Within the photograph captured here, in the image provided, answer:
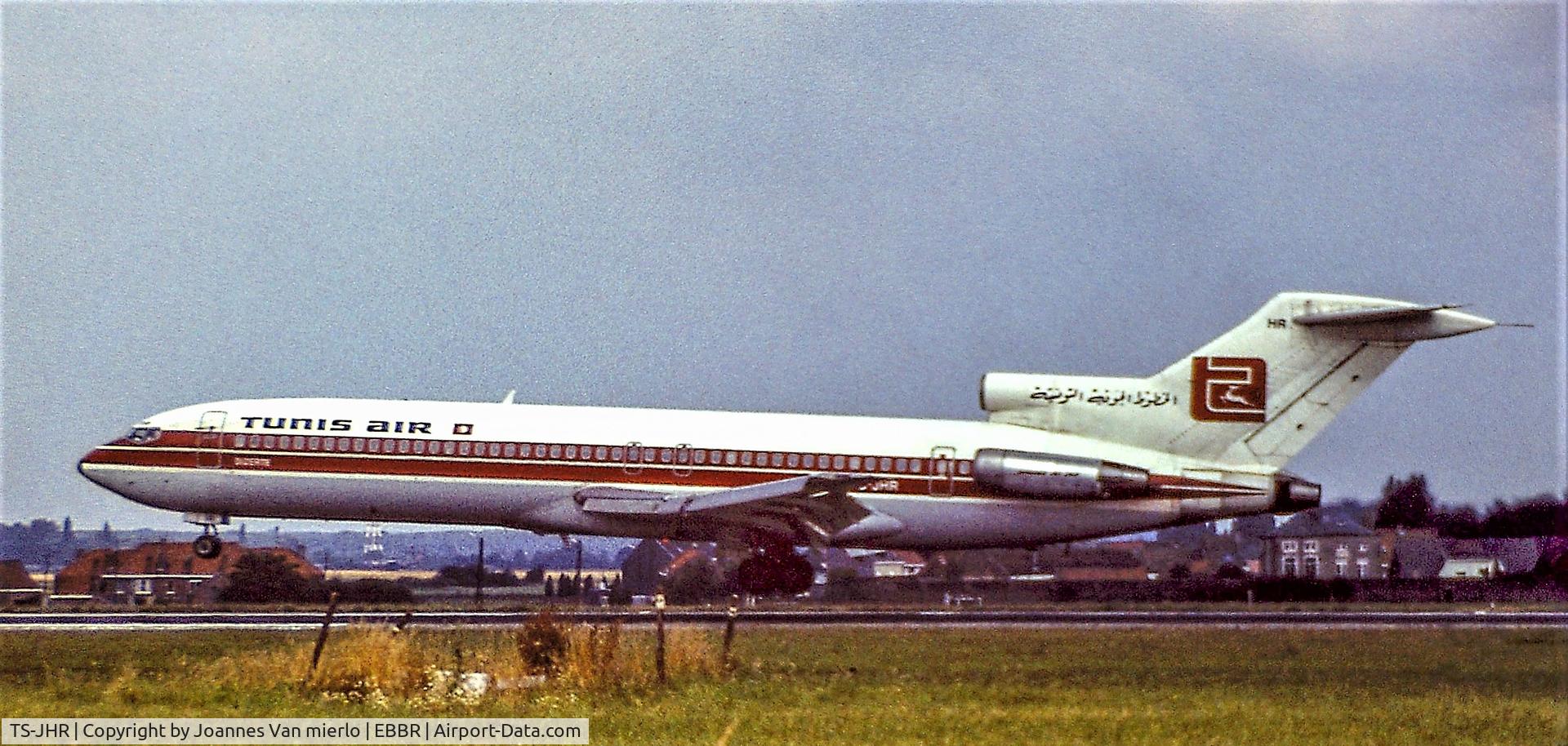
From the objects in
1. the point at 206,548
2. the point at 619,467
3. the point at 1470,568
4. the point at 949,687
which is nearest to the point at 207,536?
the point at 206,548

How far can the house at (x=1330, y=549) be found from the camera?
3797cm

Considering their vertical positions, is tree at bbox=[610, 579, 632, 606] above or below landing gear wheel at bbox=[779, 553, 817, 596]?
below

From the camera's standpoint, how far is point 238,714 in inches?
731

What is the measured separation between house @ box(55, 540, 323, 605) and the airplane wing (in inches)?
263

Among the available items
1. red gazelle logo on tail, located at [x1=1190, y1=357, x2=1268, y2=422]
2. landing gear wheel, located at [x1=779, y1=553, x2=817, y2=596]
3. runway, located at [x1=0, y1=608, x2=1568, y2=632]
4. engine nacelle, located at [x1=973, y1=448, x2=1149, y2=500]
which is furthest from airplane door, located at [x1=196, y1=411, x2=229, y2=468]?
red gazelle logo on tail, located at [x1=1190, y1=357, x2=1268, y2=422]

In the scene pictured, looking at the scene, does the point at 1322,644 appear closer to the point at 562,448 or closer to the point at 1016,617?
the point at 1016,617

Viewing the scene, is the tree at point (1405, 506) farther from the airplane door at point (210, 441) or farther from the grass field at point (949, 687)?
the airplane door at point (210, 441)

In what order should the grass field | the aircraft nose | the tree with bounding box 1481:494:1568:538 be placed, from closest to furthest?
the grass field, the tree with bounding box 1481:494:1568:538, the aircraft nose

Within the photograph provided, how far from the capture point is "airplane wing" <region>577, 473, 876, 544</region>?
108 feet

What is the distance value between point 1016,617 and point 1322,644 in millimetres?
8209

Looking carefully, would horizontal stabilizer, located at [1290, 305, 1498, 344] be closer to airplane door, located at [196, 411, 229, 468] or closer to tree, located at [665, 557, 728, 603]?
tree, located at [665, 557, 728, 603]

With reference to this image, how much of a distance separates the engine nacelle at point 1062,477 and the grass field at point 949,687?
6.41 m

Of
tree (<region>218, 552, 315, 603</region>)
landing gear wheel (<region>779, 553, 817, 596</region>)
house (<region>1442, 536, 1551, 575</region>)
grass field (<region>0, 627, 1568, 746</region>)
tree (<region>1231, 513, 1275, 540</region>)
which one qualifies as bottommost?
grass field (<region>0, 627, 1568, 746</region>)

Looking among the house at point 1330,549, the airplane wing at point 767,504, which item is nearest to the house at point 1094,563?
the house at point 1330,549
